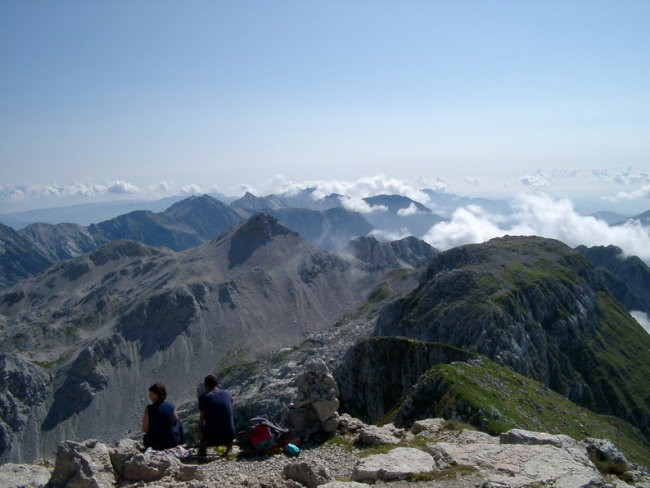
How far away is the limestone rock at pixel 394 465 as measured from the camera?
19.4 meters

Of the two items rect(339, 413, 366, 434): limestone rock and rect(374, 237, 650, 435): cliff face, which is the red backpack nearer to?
rect(339, 413, 366, 434): limestone rock

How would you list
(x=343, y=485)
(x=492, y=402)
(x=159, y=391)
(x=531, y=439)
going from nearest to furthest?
(x=343, y=485)
(x=159, y=391)
(x=531, y=439)
(x=492, y=402)

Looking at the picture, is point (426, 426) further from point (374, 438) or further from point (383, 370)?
point (383, 370)

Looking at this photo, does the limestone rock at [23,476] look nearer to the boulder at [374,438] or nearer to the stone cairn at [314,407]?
the stone cairn at [314,407]

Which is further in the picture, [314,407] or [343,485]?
[314,407]

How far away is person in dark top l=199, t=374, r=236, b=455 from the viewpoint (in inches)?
904

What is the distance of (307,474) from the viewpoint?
62.6ft

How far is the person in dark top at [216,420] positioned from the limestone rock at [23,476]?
21.2ft

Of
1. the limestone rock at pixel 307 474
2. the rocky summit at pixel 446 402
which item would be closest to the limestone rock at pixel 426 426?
the rocky summit at pixel 446 402

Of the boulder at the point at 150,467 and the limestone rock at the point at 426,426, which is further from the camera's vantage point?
the limestone rock at the point at 426,426

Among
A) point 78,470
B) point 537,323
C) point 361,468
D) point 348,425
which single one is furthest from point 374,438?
point 537,323

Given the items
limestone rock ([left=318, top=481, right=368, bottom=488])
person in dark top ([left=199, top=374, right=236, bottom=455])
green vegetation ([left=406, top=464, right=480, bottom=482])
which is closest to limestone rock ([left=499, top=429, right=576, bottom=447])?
green vegetation ([left=406, top=464, right=480, bottom=482])

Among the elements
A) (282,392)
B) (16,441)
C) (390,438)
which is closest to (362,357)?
(282,392)

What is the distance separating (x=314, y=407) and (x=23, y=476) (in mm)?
13135
